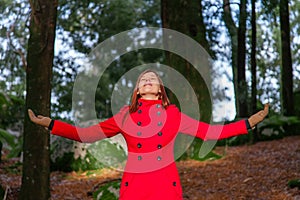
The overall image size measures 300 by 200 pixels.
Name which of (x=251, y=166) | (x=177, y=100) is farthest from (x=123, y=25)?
(x=251, y=166)

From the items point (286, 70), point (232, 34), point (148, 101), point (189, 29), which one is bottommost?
point (148, 101)

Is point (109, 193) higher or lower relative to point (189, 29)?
lower

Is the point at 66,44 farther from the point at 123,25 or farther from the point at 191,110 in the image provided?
the point at 191,110

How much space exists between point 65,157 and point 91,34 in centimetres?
836

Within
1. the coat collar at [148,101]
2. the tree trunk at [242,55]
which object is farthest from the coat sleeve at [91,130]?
the tree trunk at [242,55]

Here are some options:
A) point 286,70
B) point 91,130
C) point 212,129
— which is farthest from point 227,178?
point 286,70

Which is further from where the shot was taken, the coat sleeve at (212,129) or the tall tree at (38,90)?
the tall tree at (38,90)

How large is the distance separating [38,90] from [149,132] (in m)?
2.56

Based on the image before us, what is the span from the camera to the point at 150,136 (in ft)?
13.4

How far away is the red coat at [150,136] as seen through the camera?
397 cm

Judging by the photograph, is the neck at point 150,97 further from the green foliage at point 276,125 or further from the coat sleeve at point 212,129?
the green foliage at point 276,125

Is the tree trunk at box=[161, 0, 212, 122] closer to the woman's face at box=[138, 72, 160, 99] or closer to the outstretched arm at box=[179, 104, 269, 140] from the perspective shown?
the outstretched arm at box=[179, 104, 269, 140]

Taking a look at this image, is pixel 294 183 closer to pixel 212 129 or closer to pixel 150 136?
pixel 212 129

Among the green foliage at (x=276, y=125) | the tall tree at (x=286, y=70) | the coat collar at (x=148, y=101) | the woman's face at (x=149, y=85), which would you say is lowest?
the green foliage at (x=276, y=125)
